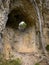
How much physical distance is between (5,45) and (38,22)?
25.6 inches

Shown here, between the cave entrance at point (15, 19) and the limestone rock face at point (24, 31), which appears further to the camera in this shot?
the cave entrance at point (15, 19)

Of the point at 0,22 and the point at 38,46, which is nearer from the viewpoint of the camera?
the point at 0,22

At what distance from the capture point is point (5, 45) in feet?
12.6

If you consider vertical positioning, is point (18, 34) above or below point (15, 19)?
below

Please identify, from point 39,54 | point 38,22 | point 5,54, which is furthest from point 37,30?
point 5,54

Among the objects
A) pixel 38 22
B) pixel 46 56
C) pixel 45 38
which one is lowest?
Answer: pixel 46 56

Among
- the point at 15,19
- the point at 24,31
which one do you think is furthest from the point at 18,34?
the point at 15,19

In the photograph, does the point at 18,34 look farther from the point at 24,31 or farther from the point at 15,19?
the point at 15,19

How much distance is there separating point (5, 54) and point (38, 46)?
59cm

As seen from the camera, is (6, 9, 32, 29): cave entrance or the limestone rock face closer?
the limestone rock face

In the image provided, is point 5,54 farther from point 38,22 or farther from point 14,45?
point 38,22

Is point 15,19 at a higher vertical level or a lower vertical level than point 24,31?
higher

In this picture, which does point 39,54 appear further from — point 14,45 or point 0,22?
point 0,22

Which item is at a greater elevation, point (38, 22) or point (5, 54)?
point (38, 22)
